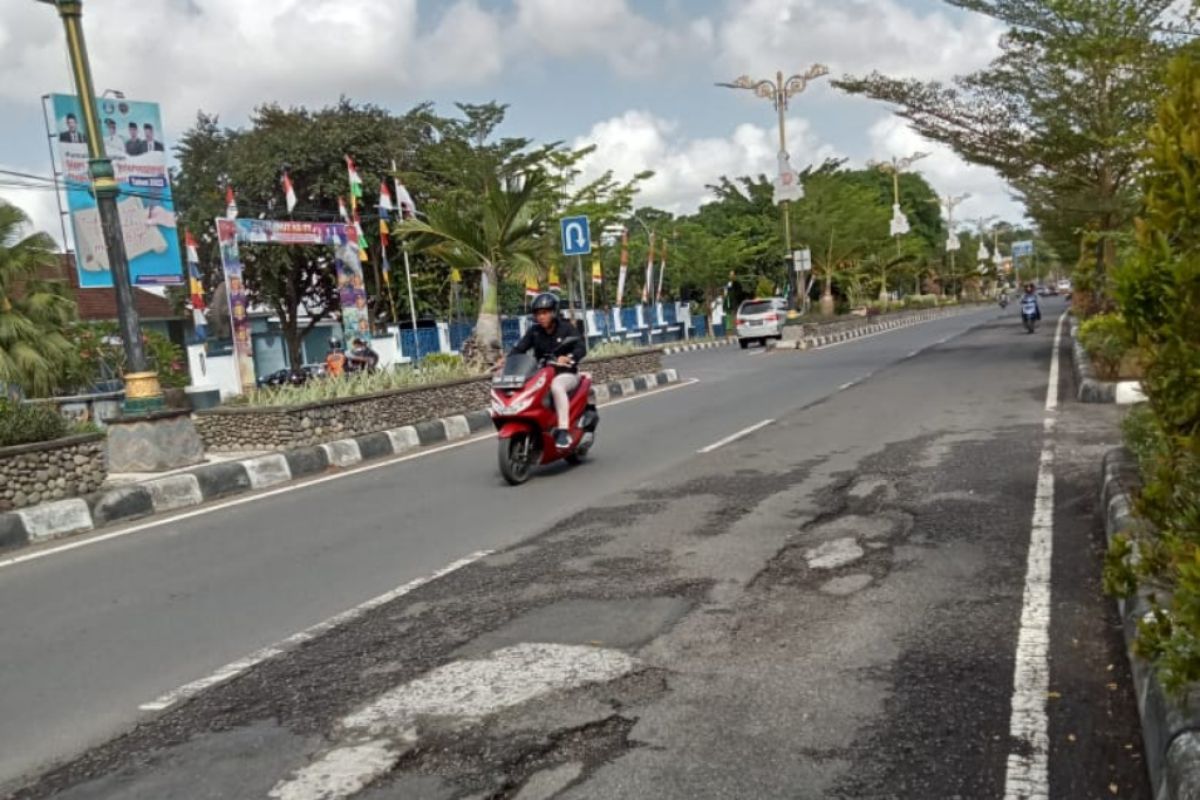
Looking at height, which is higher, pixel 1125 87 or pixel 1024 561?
pixel 1125 87

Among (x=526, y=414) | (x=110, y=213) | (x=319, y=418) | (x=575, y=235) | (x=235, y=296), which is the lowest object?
(x=319, y=418)

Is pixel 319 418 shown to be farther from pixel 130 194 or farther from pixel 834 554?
pixel 130 194

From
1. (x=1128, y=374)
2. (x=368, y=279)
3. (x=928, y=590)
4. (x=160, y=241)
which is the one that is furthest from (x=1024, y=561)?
(x=368, y=279)

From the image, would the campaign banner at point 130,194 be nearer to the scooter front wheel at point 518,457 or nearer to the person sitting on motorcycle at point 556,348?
the person sitting on motorcycle at point 556,348

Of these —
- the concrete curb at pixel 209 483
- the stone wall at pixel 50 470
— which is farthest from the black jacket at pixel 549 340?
the stone wall at pixel 50 470

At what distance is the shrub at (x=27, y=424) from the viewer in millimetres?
8625

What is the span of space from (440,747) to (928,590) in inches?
102

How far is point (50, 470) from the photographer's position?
8.70m

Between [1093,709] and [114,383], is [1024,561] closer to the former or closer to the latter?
[1093,709]

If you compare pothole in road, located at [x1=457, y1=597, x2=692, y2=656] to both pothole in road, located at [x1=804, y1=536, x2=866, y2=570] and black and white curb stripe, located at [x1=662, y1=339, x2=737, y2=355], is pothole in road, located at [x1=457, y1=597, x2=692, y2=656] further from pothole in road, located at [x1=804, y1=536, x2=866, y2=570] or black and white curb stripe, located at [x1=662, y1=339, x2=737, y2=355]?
black and white curb stripe, located at [x1=662, y1=339, x2=737, y2=355]

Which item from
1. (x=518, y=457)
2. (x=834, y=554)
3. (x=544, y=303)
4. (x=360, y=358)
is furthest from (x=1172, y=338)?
(x=360, y=358)

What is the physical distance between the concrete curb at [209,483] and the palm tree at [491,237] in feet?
10.0

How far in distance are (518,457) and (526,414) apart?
392 millimetres

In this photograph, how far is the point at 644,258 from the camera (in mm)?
48562
